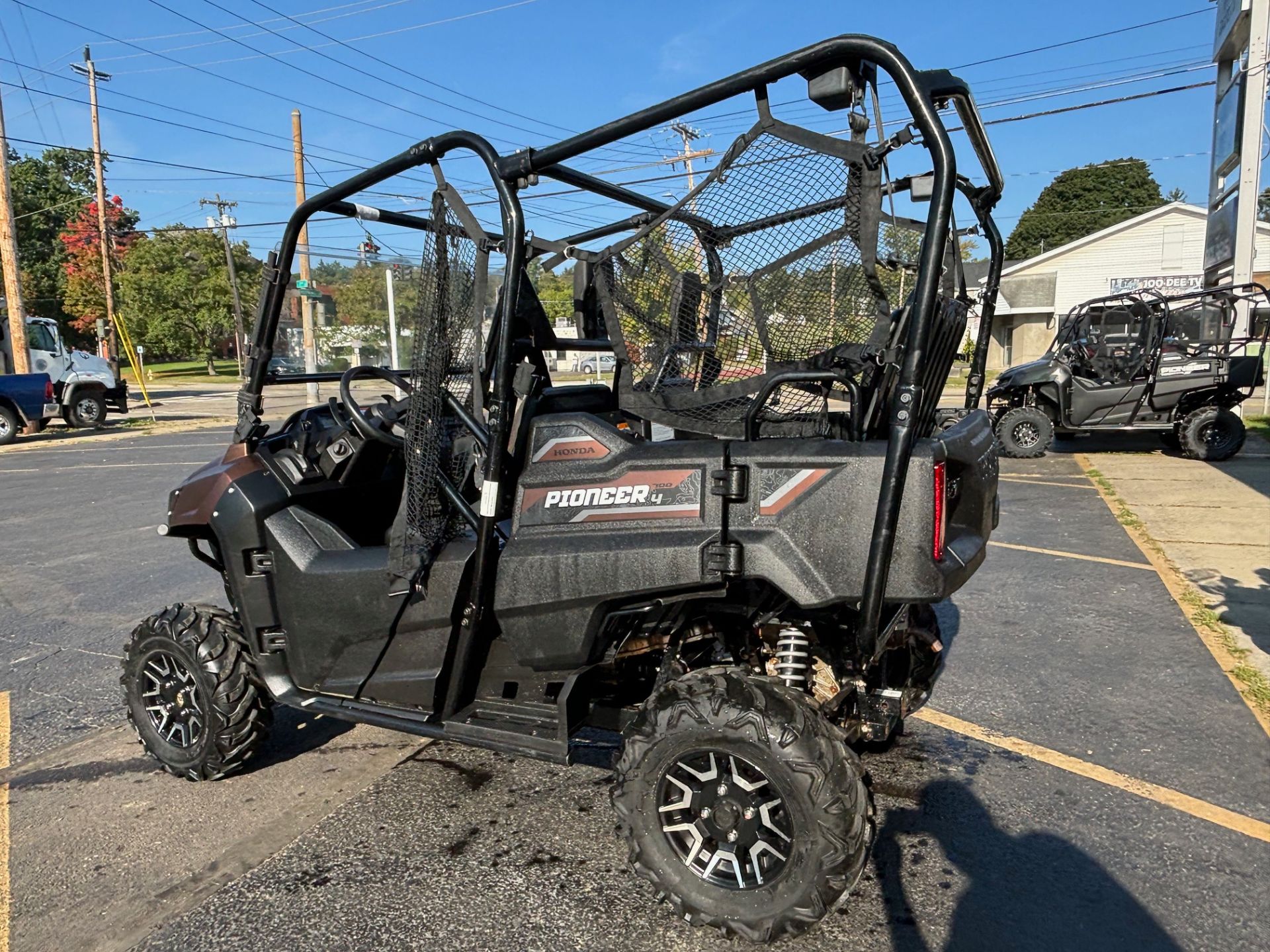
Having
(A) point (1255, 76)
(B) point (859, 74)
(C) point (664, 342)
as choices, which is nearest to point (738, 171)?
(B) point (859, 74)

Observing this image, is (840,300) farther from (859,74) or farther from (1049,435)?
(1049,435)

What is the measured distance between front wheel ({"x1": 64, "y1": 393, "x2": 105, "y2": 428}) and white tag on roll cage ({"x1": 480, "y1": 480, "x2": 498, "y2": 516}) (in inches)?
854

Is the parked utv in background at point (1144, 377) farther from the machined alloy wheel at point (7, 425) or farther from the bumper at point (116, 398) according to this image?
the bumper at point (116, 398)

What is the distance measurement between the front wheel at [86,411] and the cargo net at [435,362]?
21.3 m

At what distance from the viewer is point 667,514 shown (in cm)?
278

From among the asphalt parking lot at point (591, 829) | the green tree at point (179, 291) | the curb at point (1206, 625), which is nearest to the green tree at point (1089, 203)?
the green tree at point (179, 291)

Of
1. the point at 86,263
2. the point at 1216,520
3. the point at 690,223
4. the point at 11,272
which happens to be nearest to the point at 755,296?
the point at 690,223

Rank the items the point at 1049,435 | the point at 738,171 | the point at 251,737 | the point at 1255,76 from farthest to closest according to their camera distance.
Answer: the point at 1255,76
the point at 1049,435
the point at 251,737
the point at 738,171

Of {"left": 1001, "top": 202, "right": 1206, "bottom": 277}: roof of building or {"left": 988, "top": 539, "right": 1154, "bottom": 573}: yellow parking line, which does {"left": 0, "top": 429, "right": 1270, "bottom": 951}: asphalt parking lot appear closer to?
{"left": 988, "top": 539, "right": 1154, "bottom": 573}: yellow parking line

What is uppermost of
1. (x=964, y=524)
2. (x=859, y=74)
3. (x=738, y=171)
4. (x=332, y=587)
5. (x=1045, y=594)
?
(x=859, y=74)

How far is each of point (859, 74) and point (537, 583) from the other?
1773 millimetres

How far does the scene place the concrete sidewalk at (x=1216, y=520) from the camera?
18.9ft

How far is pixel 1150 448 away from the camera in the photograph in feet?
45.0

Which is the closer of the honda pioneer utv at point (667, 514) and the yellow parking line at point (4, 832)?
the honda pioneer utv at point (667, 514)
